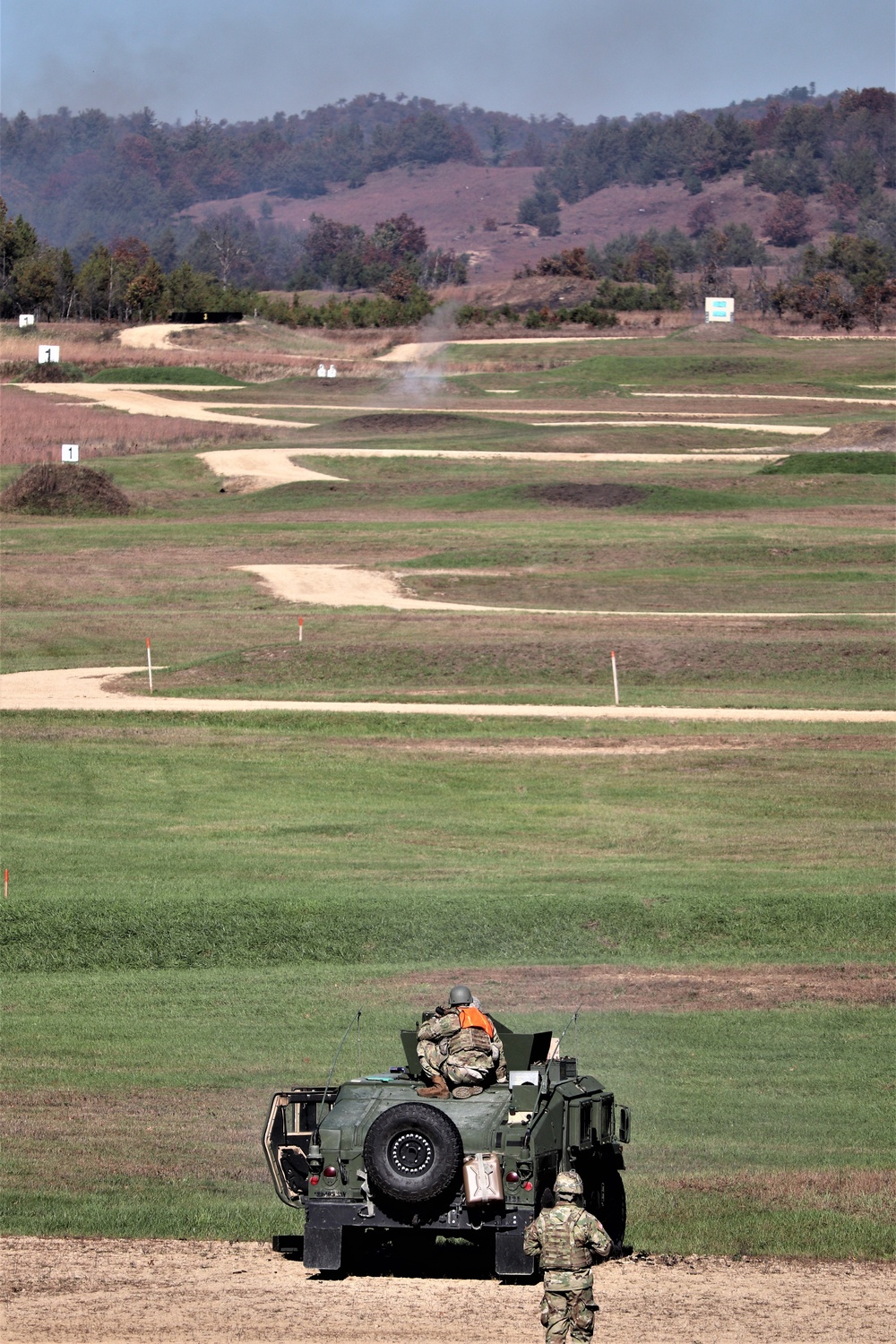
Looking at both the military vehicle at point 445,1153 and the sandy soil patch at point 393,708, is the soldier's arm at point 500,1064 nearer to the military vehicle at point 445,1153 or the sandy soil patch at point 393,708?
the military vehicle at point 445,1153

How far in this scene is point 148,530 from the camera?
2255 inches

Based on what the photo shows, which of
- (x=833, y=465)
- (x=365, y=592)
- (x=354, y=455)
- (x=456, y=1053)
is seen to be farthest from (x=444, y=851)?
(x=354, y=455)

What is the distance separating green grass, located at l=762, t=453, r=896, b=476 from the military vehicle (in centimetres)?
5706

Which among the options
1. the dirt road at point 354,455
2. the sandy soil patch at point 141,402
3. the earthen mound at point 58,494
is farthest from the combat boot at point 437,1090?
the sandy soil patch at point 141,402

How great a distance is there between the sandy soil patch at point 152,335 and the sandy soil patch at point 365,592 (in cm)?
7758

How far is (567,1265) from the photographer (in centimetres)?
899

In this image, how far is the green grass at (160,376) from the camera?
104 metres

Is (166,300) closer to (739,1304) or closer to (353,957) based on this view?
(353,957)

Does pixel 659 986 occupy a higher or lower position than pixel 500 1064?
lower

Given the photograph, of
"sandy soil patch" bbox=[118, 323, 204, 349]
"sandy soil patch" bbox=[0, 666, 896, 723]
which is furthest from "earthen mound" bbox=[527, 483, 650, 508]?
"sandy soil patch" bbox=[118, 323, 204, 349]

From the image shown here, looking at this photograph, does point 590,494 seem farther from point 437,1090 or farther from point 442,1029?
point 437,1090

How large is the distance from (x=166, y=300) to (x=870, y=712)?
126 m

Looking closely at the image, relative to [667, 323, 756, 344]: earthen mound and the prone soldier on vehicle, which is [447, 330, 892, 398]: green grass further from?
the prone soldier on vehicle

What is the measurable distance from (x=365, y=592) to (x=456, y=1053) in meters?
36.4
